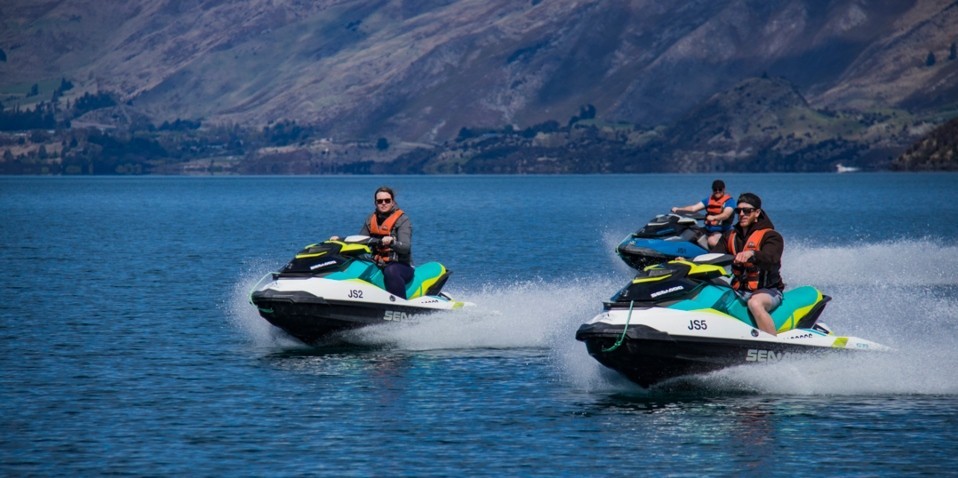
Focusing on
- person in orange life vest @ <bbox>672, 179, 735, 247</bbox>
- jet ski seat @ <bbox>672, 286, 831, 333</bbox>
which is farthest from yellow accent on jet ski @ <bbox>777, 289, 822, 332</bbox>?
person in orange life vest @ <bbox>672, 179, 735, 247</bbox>

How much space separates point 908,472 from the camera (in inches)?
710

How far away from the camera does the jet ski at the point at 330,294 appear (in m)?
25.9

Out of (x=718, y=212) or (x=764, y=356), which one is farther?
(x=718, y=212)

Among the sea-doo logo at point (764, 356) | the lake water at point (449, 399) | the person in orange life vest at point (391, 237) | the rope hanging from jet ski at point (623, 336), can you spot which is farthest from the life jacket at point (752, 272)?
the person in orange life vest at point (391, 237)

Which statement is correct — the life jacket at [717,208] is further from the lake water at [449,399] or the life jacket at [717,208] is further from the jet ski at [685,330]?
the jet ski at [685,330]

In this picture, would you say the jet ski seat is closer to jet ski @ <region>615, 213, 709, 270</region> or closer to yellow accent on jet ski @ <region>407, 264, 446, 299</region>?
yellow accent on jet ski @ <region>407, 264, 446, 299</region>

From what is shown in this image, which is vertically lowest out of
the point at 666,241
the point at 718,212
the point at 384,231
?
the point at 666,241

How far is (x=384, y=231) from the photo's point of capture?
26406mm

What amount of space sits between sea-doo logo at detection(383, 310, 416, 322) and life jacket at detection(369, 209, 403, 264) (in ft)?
3.08

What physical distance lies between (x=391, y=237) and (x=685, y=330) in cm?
726

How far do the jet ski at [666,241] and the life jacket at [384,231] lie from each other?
11145mm

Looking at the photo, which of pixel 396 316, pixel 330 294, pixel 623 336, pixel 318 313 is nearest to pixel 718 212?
pixel 396 316

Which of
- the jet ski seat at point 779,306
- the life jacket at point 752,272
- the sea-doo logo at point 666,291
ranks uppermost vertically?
the life jacket at point 752,272

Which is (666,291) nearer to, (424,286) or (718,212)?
(424,286)
